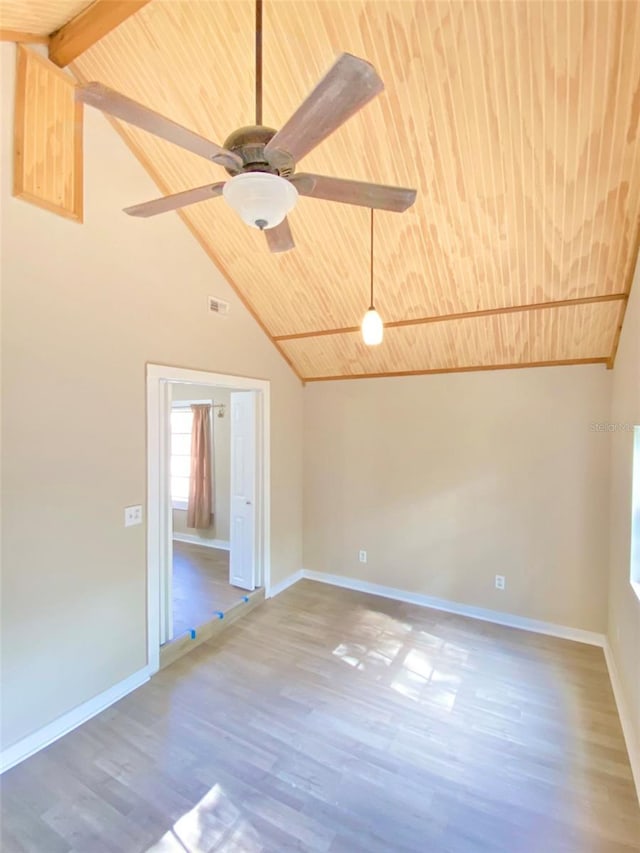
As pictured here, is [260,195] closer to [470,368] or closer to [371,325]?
[371,325]

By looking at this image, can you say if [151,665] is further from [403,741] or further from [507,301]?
[507,301]

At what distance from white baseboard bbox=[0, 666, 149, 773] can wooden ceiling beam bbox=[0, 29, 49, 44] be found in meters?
3.74

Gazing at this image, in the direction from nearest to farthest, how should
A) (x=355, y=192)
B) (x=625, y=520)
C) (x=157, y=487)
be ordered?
1. (x=355, y=192)
2. (x=625, y=520)
3. (x=157, y=487)

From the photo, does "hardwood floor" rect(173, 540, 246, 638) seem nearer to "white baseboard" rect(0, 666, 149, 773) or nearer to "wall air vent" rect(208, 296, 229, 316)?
"white baseboard" rect(0, 666, 149, 773)

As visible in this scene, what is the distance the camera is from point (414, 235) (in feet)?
8.57

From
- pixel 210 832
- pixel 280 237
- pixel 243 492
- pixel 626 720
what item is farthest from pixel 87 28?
pixel 626 720

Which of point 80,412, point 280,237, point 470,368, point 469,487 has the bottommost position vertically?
point 469,487

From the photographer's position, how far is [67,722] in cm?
230

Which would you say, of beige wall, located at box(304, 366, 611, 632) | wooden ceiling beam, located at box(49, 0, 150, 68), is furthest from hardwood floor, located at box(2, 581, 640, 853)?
wooden ceiling beam, located at box(49, 0, 150, 68)

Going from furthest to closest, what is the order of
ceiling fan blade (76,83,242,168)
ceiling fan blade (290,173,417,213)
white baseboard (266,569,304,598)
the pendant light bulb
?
white baseboard (266,569,304,598)
the pendant light bulb
ceiling fan blade (290,173,417,213)
ceiling fan blade (76,83,242,168)

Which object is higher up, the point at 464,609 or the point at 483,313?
the point at 483,313

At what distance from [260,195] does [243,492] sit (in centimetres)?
334

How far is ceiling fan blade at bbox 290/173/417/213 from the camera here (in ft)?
4.50

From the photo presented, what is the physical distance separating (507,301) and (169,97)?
2611mm
